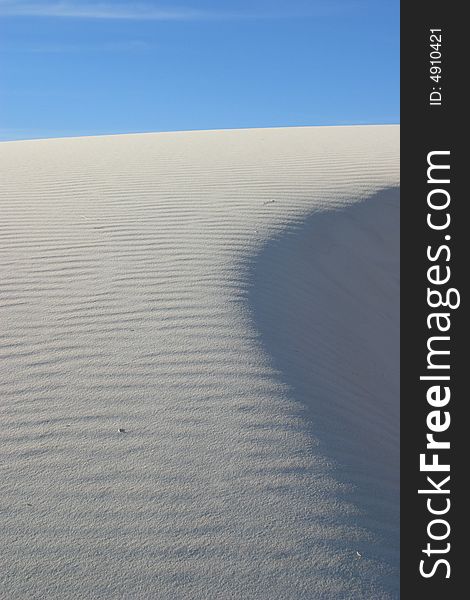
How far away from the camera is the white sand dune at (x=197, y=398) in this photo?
2777 mm

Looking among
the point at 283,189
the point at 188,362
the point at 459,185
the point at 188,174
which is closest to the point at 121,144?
the point at 188,174

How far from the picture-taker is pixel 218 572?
8.86ft

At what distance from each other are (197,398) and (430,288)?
146cm

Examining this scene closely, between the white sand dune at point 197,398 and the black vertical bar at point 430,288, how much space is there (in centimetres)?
14

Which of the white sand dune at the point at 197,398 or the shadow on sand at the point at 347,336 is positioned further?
the shadow on sand at the point at 347,336

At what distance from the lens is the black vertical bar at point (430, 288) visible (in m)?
3.00

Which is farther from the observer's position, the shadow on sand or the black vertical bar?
the shadow on sand

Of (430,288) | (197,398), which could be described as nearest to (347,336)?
(430,288)

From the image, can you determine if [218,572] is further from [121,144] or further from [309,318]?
[121,144]

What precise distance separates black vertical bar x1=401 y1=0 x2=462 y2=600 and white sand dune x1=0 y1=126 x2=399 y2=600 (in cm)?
14

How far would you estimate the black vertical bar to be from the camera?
3004 millimetres

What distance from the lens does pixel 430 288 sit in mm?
4223

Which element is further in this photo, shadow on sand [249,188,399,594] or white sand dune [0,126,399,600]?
shadow on sand [249,188,399,594]

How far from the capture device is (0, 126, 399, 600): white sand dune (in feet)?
9.11
